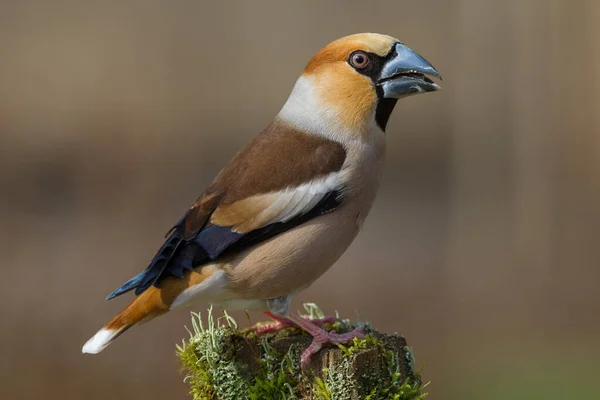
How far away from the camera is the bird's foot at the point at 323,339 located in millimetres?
2814

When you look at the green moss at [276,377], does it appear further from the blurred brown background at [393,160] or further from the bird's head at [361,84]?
the blurred brown background at [393,160]

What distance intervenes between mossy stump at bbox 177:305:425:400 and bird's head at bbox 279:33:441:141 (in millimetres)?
889

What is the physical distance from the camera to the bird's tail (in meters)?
3.02

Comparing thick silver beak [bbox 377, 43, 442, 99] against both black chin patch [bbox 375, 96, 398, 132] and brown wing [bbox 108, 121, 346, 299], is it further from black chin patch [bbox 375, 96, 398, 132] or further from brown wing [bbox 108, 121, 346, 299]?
brown wing [bbox 108, 121, 346, 299]

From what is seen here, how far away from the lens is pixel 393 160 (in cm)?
1009

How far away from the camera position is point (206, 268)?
10.1ft

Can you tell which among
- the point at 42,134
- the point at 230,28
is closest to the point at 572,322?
the point at 230,28

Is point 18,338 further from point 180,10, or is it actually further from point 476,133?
point 476,133

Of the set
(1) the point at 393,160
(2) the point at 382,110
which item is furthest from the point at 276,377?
(1) the point at 393,160

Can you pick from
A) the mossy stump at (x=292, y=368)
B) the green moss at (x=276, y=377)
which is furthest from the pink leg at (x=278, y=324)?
the green moss at (x=276, y=377)

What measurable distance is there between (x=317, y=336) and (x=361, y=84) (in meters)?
1.04

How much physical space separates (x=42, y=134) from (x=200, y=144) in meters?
1.74

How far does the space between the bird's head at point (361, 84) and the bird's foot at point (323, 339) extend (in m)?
0.82

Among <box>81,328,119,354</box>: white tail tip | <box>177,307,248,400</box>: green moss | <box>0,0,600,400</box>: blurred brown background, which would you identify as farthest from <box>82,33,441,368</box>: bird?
<box>0,0,600,400</box>: blurred brown background
